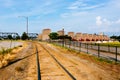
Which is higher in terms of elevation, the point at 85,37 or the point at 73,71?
the point at 85,37

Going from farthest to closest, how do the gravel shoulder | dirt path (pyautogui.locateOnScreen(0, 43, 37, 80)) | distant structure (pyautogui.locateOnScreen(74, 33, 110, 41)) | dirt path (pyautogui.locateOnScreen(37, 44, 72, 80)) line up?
distant structure (pyautogui.locateOnScreen(74, 33, 110, 41)), dirt path (pyautogui.locateOnScreen(0, 43, 37, 80)), the gravel shoulder, dirt path (pyautogui.locateOnScreen(37, 44, 72, 80))

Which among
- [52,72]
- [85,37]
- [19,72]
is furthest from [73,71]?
[85,37]

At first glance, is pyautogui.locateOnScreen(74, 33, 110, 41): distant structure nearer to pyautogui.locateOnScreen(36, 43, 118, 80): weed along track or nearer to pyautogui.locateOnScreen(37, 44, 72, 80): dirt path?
pyautogui.locateOnScreen(36, 43, 118, 80): weed along track

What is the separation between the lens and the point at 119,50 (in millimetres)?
34594

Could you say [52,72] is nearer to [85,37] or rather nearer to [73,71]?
[73,71]

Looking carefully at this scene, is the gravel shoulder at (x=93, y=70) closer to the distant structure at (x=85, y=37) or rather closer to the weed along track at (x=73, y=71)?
the weed along track at (x=73, y=71)

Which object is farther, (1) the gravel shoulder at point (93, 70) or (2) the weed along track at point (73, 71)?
(1) the gravel shoulder at point (93, 70)

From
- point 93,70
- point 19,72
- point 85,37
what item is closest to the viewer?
point 19,72

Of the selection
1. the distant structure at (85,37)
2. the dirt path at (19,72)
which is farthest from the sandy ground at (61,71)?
the distant structure at (85,37)

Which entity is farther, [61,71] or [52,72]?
[61,71]

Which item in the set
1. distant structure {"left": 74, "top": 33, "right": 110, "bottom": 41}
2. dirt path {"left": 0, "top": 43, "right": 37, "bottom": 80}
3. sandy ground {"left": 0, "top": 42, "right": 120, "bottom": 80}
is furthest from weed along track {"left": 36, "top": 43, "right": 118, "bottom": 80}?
distant structure {"left": 74, "top": 33, "right": 110, "bottom": 41}

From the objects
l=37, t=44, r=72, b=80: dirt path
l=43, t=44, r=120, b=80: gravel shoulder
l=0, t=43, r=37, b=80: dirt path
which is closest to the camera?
l=37, t=44, r=72, b=80: dirt path

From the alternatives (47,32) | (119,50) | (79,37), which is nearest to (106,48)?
(119,50)

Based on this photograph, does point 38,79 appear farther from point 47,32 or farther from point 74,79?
point 47,32
